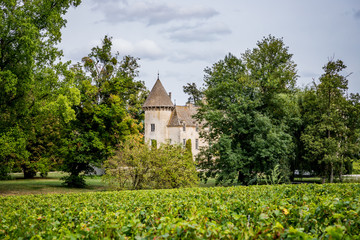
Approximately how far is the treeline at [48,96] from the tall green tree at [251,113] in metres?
8.45

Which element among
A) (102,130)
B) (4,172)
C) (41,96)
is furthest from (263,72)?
(4,172)

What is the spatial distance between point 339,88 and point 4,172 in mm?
28564

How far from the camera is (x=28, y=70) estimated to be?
20266 mm

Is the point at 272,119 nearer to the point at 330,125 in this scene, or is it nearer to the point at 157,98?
the point at 330,125

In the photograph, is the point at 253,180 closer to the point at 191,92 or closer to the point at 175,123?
the point at 175,123

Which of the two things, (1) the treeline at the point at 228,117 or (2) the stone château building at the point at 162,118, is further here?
(2) the stone château building at the point at 162,118

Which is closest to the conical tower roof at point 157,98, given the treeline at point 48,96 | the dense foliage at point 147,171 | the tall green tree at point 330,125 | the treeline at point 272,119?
the treeline at point 48,96

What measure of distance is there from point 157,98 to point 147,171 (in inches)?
1312

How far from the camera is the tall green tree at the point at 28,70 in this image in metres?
20.0

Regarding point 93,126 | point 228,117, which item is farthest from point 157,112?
point 228,117

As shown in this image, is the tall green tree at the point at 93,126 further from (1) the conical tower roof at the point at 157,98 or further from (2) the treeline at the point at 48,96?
(1) the conical tower roof at the point at 157,98

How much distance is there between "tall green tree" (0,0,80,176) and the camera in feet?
65.8

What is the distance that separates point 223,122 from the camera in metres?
28.8

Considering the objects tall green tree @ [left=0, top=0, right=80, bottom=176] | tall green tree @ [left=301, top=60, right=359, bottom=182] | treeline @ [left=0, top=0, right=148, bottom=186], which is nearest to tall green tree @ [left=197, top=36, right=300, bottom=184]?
tall green tree @ [left=301, top=60, right=359, bottom=182]
